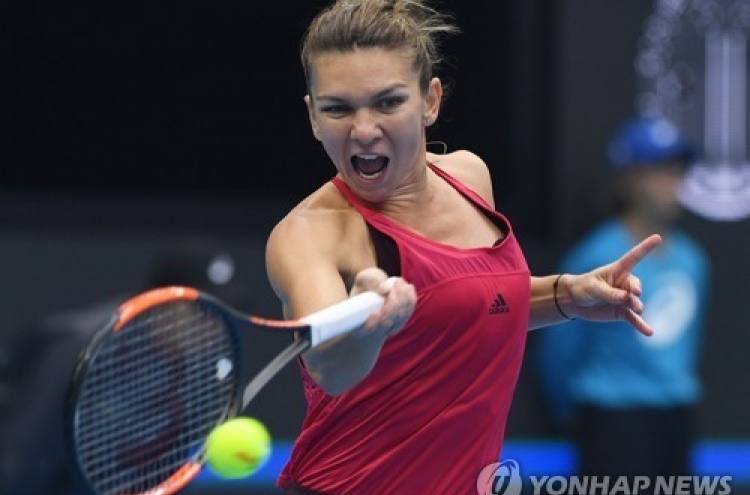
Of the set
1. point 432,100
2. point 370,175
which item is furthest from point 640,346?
point 370,175

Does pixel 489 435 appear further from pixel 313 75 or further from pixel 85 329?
pixel 85 329

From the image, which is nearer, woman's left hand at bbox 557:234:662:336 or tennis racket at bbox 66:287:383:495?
tennis racket at bbox 66:287:383:495

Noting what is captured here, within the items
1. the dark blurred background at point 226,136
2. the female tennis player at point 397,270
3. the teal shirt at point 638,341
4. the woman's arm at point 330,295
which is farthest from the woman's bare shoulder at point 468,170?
the dark blurred background at point 226,136

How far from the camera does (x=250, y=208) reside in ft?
24.0

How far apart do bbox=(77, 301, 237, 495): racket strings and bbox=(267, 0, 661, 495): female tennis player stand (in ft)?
0.60

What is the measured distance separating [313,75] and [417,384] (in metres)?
0.66

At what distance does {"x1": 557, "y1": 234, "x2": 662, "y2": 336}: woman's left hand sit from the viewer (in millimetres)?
4074

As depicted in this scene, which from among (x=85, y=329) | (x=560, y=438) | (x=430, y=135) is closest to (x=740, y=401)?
(x=560, y=438)

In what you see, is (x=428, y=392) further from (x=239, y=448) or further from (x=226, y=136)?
(x=226, y=136)

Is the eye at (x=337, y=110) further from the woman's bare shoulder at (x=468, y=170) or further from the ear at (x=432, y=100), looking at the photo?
the woman's bare shoulder at (x=468, y=170)

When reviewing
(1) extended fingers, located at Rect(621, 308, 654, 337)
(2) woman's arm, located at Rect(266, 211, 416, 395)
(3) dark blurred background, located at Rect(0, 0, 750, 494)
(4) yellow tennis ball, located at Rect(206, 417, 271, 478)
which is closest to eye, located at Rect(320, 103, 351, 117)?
(2) woman's arm, located at Rect(266, 211, 416, 395)

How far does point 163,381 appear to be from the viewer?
3592mm

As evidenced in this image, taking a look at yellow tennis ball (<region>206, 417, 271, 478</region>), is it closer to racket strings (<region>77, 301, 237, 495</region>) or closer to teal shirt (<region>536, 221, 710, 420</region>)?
racket strings (<region>77, 301, 237, 495</region>)

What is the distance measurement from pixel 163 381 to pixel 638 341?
3421 millimetres
